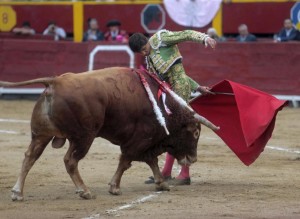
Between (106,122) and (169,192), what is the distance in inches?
30.7

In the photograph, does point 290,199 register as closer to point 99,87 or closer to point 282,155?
point 99,87

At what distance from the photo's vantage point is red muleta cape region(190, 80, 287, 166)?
743 centimetres

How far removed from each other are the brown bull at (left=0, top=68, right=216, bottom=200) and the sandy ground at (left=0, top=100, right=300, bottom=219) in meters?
A: 0.25

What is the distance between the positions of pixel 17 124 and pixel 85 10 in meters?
6.42

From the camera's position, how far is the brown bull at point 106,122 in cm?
659

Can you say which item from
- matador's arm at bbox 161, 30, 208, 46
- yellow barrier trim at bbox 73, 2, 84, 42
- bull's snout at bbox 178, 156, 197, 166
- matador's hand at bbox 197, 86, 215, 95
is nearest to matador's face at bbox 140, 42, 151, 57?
matador's arm at bbox 161, 30, 208, 46

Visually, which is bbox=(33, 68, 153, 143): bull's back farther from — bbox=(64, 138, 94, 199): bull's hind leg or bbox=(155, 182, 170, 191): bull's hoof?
bbox=(155, 182, 170, 191): bull's hoof

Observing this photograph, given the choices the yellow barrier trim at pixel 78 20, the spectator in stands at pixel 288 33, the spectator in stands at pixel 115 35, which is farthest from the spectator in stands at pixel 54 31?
the spectator in stands at pixel 288 33

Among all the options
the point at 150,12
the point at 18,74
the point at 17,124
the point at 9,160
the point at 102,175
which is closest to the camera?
the point at 102,175

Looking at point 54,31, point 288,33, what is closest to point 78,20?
point 54,31

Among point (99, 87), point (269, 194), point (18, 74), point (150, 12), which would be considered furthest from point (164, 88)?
point (150, 12)

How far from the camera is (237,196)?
6867 mm

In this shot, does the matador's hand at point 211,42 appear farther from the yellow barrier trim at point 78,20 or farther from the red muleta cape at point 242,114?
the yellow barrier trim at point 78,20

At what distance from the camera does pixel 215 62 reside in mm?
13820
